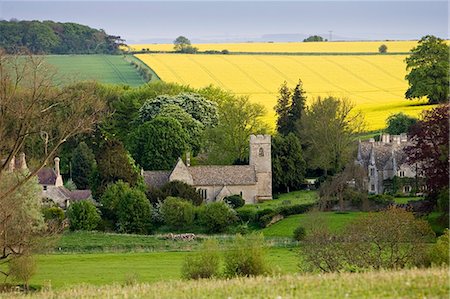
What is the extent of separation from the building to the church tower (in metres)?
6.08

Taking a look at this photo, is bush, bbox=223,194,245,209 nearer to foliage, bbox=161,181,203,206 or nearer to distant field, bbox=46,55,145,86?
foliage, bbox=161,181,203,206

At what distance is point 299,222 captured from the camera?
61.4 meters

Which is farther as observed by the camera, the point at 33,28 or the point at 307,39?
the point at 307,39

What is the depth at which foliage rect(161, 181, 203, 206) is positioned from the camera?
67438 mm

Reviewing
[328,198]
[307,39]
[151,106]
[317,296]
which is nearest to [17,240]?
[317,296]

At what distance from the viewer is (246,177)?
7319cm

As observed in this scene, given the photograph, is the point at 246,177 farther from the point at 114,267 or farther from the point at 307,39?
the point at 307,39

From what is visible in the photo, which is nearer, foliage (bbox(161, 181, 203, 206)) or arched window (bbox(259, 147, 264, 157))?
foliage (bbox(161, 181, 203, 206))

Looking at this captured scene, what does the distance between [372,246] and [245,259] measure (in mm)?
5742

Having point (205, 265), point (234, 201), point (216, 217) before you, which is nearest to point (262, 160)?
point (234, 201)

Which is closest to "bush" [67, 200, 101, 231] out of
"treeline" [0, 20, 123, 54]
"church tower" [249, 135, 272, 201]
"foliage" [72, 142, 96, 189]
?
"church tower" [249, 135, 272, 201]

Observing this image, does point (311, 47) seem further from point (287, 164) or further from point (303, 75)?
point (287, 164)

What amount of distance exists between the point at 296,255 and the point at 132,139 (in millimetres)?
33286

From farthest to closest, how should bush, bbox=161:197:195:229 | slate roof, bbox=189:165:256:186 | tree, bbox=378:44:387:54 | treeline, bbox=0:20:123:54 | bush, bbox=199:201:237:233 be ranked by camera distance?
tree, bbox=378:44:387:54 → treeline, bbox=0:20:123:54 → slate roof, bbox=189:165:256:186 → bush, bbox=161:197:195:229 → bush, bbox=199:201:237:233
